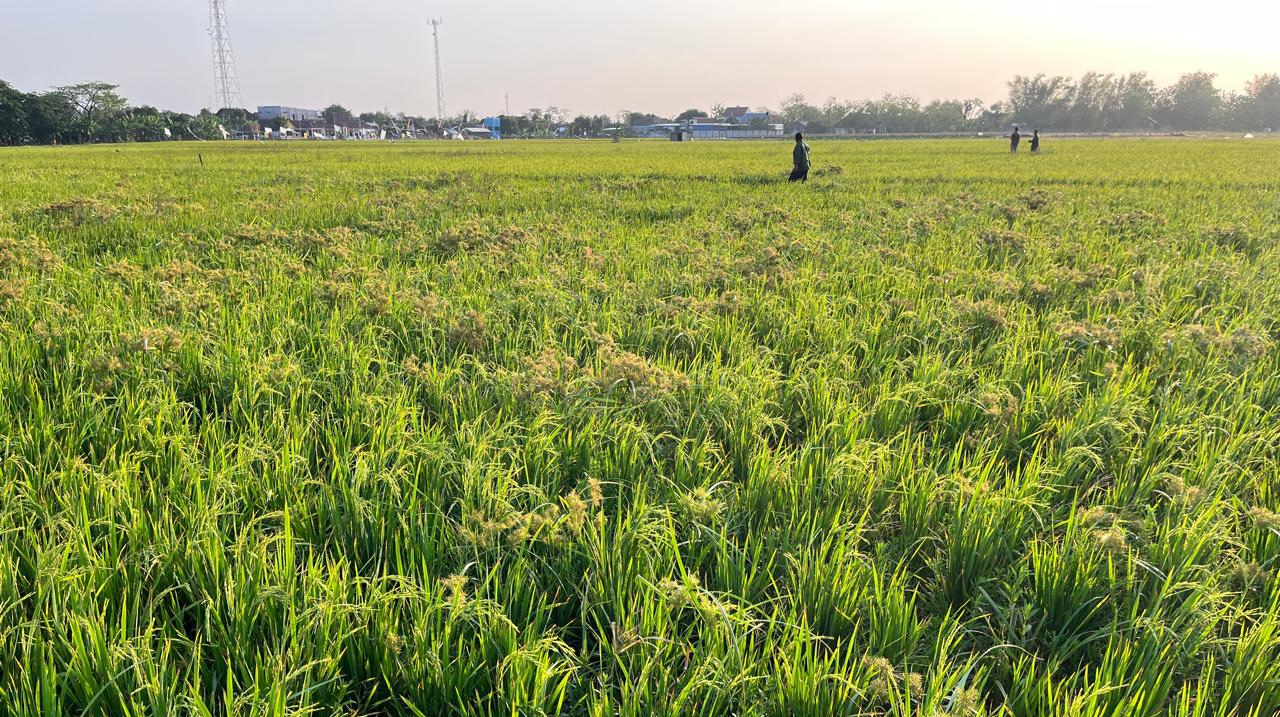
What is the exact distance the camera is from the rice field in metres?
1.45

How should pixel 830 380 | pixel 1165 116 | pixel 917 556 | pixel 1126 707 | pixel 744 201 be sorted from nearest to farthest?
pixel 1126 707 < pixel 917 556 < pixel 830 380 < pixel 744 201 < pixel 1165 116

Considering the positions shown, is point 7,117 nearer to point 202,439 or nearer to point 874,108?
point 202,439

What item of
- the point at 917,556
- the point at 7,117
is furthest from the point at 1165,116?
the point at 7,117

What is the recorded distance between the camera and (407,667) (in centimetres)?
144

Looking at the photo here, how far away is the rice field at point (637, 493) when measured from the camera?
4.75 feet

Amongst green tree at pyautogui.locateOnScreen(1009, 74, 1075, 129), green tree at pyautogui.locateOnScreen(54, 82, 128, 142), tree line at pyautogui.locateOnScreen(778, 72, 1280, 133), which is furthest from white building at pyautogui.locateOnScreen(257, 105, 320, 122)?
green tree at pyautogui.locateOnScreen(1009, 74, 1075, 129)

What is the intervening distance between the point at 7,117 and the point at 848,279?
8401 centimetres

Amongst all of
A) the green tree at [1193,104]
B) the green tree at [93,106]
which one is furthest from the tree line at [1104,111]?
the green tree at [93,106]

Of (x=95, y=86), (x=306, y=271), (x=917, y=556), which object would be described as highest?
(x=95, y=86)

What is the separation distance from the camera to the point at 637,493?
2068 mm

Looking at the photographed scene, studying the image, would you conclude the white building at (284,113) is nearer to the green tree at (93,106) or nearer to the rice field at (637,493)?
the green tree at (93,106)

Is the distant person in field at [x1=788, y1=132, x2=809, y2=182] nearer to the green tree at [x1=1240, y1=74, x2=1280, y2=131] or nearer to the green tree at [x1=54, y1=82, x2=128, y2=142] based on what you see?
the green tree at [x1=54, y1=82, x2=128, y2=142]

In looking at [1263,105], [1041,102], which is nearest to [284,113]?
[1041,102]

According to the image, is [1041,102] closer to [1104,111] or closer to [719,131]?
[1104,111]
